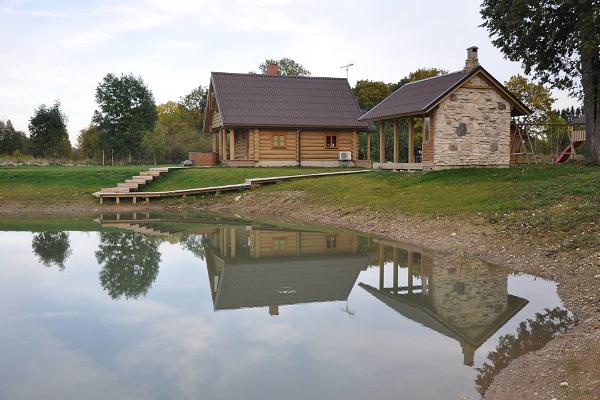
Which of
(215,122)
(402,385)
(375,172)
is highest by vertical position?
(215,122)

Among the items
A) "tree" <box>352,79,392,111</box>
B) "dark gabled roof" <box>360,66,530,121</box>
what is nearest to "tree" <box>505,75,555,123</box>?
"tree" <box>352,79,392,111</box>

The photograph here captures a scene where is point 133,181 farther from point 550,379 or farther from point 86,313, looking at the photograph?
point 550,379

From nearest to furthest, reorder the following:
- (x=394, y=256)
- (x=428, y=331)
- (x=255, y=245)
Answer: (x=428, y=331) → (x=394, y=256) → (x=255, y=245)

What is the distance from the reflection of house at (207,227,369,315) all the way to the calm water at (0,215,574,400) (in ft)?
0.20

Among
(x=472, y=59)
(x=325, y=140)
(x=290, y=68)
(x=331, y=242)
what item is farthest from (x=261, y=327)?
(x=290, y=68)

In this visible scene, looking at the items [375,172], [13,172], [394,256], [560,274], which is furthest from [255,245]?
[13,172]

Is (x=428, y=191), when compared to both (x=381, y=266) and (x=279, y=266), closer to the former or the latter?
(x=381, y=266)

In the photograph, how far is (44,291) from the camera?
11.7m

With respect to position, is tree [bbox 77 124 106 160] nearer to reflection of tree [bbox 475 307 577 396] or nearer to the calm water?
the calm water

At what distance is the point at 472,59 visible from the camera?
2744 centimetres

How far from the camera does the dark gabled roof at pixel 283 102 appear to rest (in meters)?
37.8

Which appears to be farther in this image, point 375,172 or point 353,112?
point 353,112

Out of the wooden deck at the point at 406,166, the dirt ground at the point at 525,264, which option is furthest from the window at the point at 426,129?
the dirt ground at the point at 525,264

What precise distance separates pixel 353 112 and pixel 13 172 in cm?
2232
